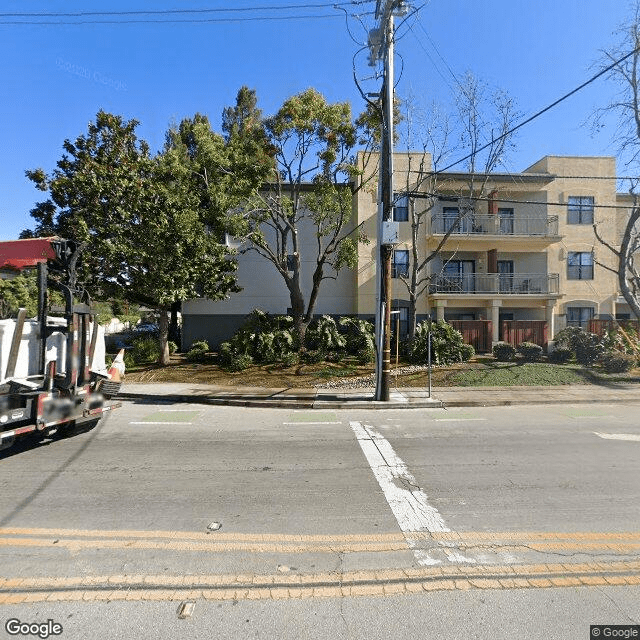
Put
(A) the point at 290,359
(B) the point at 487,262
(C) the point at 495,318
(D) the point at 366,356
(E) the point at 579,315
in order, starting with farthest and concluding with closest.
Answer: (E) the point at 579,315, (B) the point at 487,262, (C) the point at 495,318, (D) the point at 366,356, (A) the point at 290,359

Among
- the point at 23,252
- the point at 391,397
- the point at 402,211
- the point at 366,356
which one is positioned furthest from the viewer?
the point at 402,211

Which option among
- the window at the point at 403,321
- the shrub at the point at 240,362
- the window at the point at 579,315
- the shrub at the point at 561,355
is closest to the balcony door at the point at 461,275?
the window at the point at 403,321

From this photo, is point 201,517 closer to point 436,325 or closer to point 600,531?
point 600,531

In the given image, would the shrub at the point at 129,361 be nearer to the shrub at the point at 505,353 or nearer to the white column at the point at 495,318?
the shrub at the point at 505,353

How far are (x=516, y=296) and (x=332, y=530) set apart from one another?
18.5 m

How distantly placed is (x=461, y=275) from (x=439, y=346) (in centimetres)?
539

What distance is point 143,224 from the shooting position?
14.4 m

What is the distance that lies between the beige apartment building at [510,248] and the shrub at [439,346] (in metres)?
3.15

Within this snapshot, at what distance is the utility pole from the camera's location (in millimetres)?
10875

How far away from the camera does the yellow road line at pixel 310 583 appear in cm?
291

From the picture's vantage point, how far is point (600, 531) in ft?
12.6

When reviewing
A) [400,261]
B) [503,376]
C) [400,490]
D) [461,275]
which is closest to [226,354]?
[400,261]

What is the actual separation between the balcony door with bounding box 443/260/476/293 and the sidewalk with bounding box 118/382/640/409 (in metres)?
7.77

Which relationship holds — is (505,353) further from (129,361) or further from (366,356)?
(129,361)
